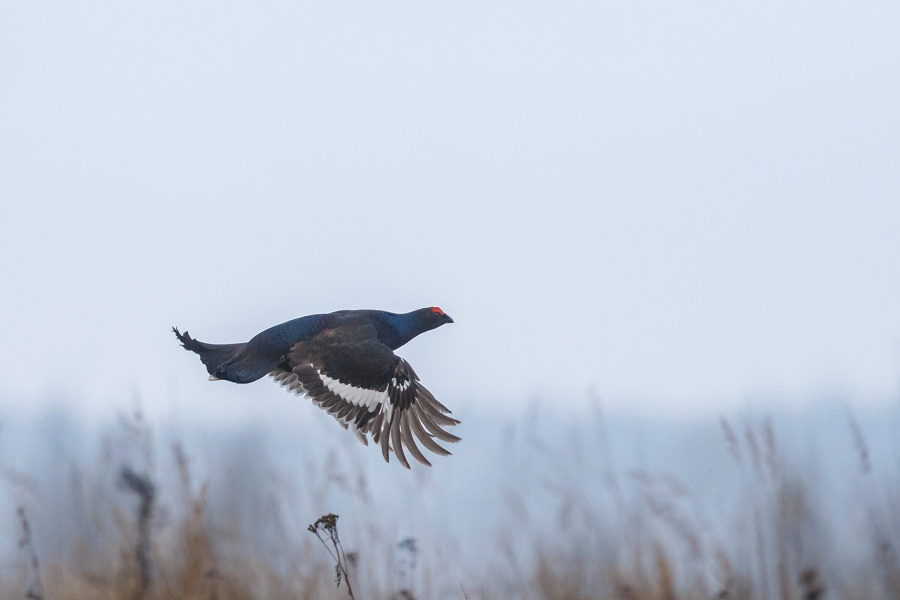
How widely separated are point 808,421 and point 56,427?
12.0 ft

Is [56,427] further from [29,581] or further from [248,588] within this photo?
[248,588]

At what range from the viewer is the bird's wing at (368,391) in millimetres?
5906

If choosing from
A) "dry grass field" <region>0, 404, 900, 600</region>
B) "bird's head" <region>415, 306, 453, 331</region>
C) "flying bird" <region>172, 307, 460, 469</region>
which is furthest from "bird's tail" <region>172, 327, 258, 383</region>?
"bird's head" <region>415, 306, 453, 331</region>

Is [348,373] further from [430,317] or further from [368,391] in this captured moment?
[430,317]

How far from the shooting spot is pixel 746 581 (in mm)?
4188

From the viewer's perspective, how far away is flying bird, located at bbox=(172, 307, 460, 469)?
19.4 ft

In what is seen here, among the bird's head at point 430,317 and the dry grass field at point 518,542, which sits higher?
the bird's head at point 430,317

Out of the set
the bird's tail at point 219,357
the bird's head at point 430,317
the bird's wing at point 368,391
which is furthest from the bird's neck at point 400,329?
the bird's tail at point 219,357

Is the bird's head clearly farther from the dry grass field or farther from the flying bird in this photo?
the dry grass field

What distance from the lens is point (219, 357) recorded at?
601 centimetres

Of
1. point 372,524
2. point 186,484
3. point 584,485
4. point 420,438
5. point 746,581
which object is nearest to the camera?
point 746,581

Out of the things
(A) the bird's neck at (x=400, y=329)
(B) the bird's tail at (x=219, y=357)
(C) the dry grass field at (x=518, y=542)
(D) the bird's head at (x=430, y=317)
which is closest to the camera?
(C) the dry grass field at (x=518, y=542)

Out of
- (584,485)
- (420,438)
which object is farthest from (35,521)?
(584,485)

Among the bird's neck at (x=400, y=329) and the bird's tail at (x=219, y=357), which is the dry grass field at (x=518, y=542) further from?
the bird's neck at (x=400, y=329)
